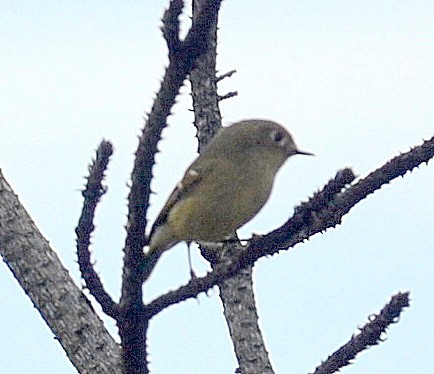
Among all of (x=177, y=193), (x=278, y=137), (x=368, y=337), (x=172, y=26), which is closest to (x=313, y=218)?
(x=172, y=26)

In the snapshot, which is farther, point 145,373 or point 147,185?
point 145,373

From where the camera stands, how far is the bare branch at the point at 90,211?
3189 mm

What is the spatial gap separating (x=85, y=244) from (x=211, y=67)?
1925mm

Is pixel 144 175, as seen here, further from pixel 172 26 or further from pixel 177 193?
pixel 177 193

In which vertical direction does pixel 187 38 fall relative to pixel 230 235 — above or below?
below

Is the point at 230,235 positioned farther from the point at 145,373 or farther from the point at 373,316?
the point at 145,373

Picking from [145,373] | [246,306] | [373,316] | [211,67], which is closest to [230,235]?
[246,306]

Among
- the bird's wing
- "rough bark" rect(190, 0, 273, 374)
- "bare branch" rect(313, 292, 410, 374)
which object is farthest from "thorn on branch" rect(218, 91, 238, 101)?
"bare branch" rect(313, 292, 410, 374)

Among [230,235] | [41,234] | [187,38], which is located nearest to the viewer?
[187,38]

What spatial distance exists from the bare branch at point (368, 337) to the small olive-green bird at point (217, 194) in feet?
2.92

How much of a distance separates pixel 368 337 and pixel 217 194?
118 centimetres

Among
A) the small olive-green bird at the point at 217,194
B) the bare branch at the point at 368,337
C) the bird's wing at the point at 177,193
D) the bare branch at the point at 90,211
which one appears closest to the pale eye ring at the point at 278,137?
the small olive-green bird at the point at 217,194

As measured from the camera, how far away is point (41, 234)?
11.5 feet

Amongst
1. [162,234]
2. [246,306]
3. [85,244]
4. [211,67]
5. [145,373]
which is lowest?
[145,373]
